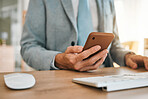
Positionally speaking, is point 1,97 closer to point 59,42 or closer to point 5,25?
point 59,42

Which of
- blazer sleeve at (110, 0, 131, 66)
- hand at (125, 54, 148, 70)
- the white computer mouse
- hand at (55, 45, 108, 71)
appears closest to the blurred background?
blazer sleeve at (110, 0, 131, 66)

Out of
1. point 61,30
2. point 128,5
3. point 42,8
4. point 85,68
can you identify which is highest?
point 128,5

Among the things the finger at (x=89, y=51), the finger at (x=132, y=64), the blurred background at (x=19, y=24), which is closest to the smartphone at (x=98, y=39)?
the finger at (x=89, y=51)

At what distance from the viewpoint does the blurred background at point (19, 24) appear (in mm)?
3549

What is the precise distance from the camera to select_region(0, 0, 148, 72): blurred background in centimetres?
355

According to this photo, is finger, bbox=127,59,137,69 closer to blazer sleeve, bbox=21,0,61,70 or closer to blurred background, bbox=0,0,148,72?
blazer sleeve, bbox=21,0,61,70

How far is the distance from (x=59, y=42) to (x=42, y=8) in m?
0.23

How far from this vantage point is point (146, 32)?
11.1ft

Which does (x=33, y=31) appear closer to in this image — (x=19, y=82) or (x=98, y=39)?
(x=98, y=39)

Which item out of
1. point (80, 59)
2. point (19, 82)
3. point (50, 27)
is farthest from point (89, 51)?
point (50, 27)

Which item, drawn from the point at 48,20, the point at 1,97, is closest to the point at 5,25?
the point at 48,20

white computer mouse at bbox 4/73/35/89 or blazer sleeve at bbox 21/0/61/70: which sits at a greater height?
blazer sleeve at bbox 21/0/61/70

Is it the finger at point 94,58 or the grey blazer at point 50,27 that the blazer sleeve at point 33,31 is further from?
the finger at point 94,58

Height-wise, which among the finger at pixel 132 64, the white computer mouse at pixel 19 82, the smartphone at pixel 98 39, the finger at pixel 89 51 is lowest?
the finger at pixel 132 64
